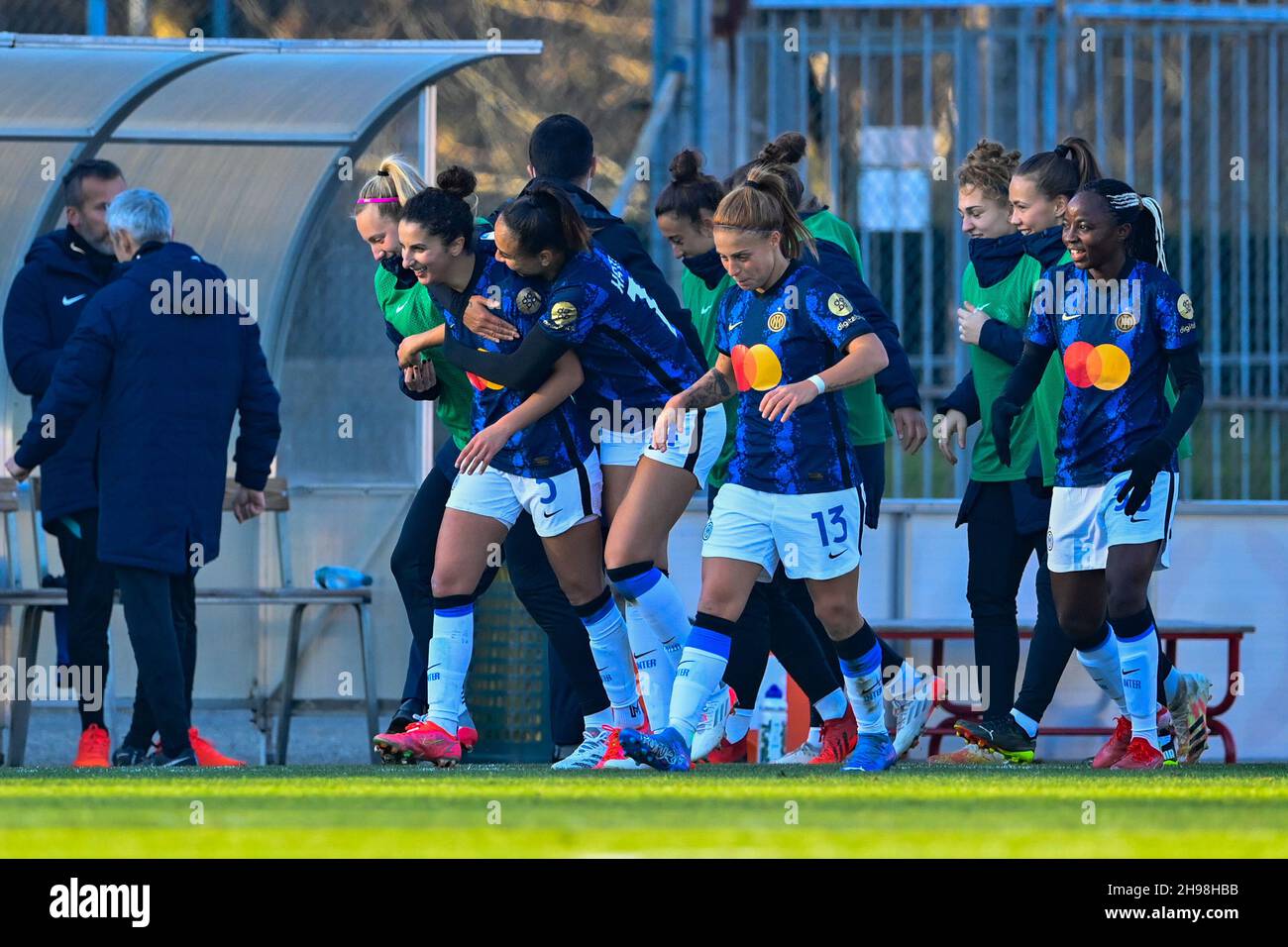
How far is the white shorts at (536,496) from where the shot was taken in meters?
6.58

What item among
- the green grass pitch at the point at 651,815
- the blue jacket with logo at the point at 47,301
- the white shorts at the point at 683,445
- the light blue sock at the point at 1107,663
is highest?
the blue jacket with logo at the point at 47,301

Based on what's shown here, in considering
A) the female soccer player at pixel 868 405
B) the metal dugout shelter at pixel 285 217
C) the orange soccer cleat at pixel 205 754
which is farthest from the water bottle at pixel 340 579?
the female soccer player at pixel 868 405

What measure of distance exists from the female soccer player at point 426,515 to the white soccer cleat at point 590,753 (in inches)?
0.8

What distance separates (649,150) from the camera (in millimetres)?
10789

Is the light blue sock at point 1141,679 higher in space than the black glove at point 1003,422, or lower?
lower

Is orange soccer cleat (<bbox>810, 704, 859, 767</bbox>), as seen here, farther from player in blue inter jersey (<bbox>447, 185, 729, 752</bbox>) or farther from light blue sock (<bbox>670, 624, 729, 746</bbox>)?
light blue sock (<bbox>670, 624, 729, 746</bbox>)

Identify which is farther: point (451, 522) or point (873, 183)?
point (873, 183)

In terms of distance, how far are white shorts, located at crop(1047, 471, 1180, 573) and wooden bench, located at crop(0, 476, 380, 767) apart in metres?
3.15

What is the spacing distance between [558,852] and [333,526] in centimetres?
540

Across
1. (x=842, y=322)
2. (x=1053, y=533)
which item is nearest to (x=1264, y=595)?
(x=1053, y=533)

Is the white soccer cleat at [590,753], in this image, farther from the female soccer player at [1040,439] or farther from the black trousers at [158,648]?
the black trousers at [158,648]

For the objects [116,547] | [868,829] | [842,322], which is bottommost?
[868,829]

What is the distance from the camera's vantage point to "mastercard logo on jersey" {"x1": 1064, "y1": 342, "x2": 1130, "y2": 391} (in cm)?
673

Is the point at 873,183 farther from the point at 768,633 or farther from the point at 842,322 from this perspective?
the point at 842,322
